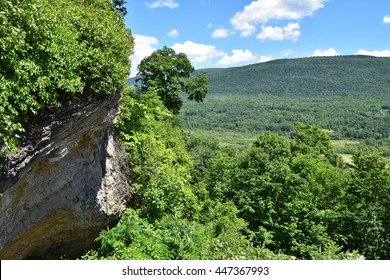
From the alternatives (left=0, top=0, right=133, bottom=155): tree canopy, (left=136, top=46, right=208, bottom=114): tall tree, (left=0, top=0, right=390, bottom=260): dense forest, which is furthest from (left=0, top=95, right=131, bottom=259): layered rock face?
(left=136, top=46, right=208, bottom=114): tall tree

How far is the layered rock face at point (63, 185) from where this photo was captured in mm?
7977

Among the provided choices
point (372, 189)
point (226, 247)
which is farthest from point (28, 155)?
point (372, 189)

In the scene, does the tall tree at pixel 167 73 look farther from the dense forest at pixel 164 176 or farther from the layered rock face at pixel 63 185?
the layered rock face at pixel 63 185

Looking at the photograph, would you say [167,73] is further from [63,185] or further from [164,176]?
[63,185]

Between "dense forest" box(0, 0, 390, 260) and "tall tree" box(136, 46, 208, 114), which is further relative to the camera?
"tall tree" box(136, 46, 208, 114)

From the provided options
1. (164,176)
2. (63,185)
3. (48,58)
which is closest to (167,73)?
(164,176)

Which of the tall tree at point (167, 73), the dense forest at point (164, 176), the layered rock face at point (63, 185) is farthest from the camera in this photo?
the tall tree at point (167, 73)

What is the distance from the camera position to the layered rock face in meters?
7.98

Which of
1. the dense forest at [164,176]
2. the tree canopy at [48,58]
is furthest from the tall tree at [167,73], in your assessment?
the tree canopy at [48,58]

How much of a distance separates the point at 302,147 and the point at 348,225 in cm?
1642

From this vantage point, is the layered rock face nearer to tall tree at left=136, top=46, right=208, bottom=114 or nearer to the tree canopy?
the tree canopy

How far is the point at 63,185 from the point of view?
9.82 meters

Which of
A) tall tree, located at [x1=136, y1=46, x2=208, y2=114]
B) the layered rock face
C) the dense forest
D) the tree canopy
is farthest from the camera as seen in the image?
tall tree, located at [x1=136, y1=46, x2=208, y2=114]

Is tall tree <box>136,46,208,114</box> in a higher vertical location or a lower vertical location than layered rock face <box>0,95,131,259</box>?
higher
